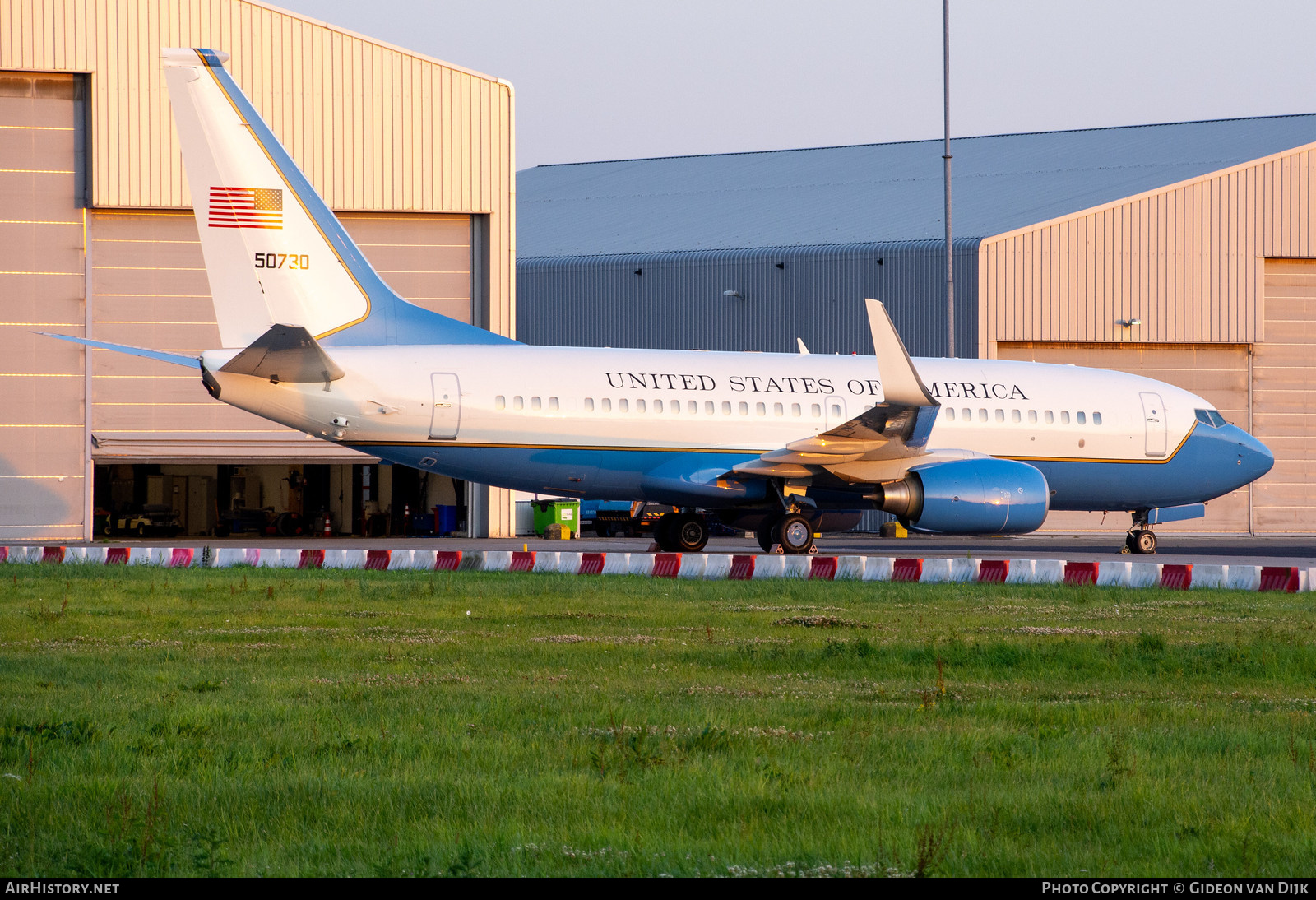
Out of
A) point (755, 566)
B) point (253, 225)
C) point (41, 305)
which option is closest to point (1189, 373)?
point (755, 566)

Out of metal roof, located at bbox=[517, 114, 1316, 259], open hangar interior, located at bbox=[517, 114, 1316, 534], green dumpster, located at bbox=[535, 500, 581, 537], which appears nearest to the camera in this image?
green dumpster, located at bbox=[535, 500, 581, 537]

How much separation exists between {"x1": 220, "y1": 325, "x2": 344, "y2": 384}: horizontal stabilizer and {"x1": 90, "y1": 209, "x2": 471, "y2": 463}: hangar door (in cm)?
1481

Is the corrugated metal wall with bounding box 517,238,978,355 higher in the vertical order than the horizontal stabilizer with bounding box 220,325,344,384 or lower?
higher

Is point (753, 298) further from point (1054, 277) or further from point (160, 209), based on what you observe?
point (160, 209)

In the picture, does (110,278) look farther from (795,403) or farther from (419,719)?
(419,719)

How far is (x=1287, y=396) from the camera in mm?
44250

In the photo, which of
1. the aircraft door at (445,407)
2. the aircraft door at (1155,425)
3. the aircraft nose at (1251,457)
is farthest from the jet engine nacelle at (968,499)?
the aircraft nose at (1251,457)

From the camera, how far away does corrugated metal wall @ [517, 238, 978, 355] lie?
137ft

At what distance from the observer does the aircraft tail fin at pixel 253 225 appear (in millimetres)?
20734

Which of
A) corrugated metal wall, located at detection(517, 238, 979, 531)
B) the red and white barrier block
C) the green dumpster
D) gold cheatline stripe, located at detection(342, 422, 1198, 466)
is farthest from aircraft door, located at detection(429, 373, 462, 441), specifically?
corrugated metal wall, located at detection(517, 238, 979, 531)

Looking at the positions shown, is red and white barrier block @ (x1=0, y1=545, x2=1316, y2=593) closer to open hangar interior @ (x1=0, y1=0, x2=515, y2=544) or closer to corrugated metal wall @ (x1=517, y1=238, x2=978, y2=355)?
open hangar interior @ (x1=0, y1=0, x2=515, y2=544)

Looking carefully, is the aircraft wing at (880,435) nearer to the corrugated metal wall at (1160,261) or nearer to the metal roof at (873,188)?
the corrugated metal wall at (1160,261)

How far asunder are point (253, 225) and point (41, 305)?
16009 mm

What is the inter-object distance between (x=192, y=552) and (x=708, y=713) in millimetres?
15654
